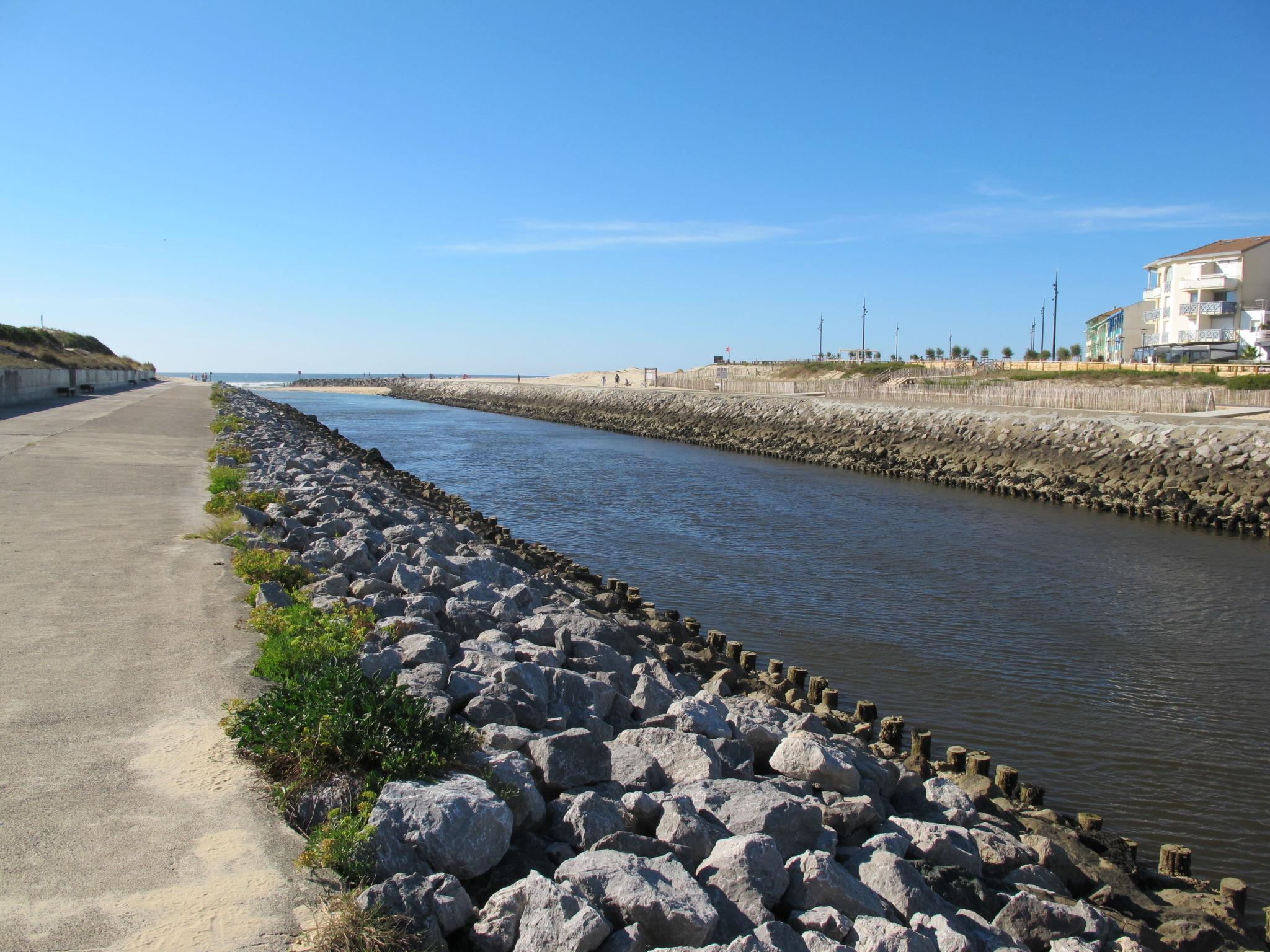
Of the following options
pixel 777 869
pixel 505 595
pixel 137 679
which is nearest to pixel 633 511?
pixel 505 595

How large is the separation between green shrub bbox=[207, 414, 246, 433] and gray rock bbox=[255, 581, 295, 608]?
1797 centimetres

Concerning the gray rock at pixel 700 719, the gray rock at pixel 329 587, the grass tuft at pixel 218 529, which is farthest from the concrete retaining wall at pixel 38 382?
the gray rock at pixel 700 719

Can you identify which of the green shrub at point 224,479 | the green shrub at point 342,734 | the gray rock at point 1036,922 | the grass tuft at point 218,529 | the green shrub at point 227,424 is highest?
the green shrub at point 227,424

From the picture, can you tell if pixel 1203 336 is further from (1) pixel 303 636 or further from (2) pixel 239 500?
(1) pixel 303 636

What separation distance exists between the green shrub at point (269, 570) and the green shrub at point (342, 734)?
325 cm

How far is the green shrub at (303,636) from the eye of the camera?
5441 mm

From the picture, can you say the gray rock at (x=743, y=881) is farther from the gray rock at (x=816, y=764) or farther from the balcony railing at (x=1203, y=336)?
the balcony railing at (x=1203, y=336)

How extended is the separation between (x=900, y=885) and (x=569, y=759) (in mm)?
1684

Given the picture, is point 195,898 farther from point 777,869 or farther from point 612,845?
point 777,869

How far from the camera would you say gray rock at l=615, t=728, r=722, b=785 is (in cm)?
500

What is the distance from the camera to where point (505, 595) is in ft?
28.1

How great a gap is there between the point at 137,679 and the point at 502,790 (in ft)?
8.85

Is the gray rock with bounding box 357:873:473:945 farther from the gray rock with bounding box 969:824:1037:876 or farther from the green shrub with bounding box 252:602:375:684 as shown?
the gray rock with bounding box 969:824:1037:876

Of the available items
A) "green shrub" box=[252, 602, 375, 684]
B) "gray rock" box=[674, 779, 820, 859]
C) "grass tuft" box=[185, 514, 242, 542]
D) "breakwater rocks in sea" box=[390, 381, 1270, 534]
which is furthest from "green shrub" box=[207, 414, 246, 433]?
"gray rock" box=[674, 779, 820, 859]
